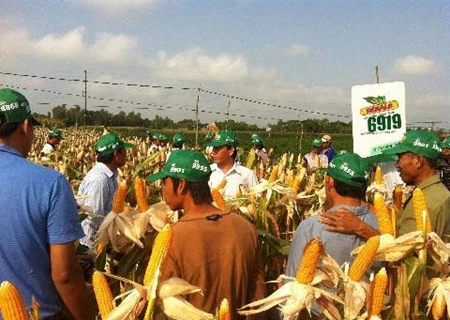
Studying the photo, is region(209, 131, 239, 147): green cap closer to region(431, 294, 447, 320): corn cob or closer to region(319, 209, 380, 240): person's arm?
region(319, 209, 380, 240): person's arm

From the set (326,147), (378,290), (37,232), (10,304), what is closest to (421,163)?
(378,290)

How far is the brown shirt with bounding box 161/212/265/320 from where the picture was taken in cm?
246

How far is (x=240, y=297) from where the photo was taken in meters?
2.69

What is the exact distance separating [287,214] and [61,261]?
2613 millimetres

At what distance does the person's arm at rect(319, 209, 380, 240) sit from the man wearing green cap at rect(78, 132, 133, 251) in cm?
212

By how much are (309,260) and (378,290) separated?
308mm

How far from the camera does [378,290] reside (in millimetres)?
1985

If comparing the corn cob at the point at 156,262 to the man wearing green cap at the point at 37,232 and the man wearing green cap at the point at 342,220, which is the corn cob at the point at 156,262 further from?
the man wearing green cap at the point at 342,220

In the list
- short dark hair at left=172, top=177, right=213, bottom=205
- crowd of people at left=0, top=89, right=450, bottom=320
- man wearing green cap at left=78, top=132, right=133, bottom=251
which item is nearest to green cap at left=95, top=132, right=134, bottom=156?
man wearing green cap at left=78, top=132, right=133, bottom=251

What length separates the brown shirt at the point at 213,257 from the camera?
2457 mm

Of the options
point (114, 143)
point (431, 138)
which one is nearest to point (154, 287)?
point (431, 138)

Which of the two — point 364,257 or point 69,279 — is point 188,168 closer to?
point 69,279

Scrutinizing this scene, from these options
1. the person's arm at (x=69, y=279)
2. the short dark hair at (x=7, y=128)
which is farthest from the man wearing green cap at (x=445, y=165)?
the short dark hair at (x=7, y=128)

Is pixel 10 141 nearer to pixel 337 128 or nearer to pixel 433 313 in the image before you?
pixel 433 313
